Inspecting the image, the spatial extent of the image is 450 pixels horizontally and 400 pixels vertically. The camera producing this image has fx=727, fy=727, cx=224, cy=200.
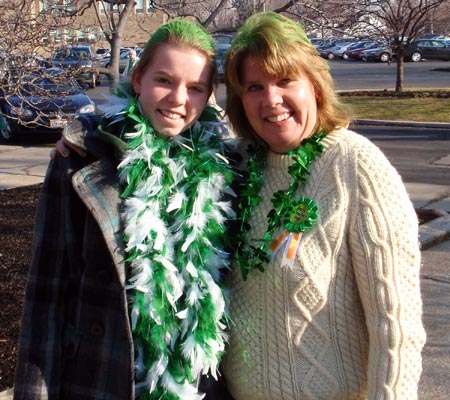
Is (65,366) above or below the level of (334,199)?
below

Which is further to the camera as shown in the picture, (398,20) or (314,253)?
(398,20)

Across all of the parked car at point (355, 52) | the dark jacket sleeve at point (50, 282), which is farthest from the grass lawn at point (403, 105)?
the parked car at point (355, 52)

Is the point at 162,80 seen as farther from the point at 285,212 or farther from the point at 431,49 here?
the point at 431,49

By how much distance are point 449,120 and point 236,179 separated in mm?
14028

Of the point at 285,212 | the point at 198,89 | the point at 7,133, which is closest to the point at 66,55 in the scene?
the point at 198,89

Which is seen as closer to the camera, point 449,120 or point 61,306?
point 61,306

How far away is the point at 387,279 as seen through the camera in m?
1.81

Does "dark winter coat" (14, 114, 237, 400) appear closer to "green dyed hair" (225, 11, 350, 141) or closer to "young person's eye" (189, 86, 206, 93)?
"young person's eye" (189, 86, 206, 93)

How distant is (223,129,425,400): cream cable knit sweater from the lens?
1.82 m

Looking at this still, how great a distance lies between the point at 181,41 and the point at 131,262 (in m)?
0.62

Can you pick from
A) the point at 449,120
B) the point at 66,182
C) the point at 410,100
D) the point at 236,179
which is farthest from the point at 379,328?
the point at 410,100

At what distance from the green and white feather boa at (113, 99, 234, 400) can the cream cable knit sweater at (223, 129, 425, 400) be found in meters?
0.11

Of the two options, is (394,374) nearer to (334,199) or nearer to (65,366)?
(334,199)

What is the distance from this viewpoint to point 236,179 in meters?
2.20
